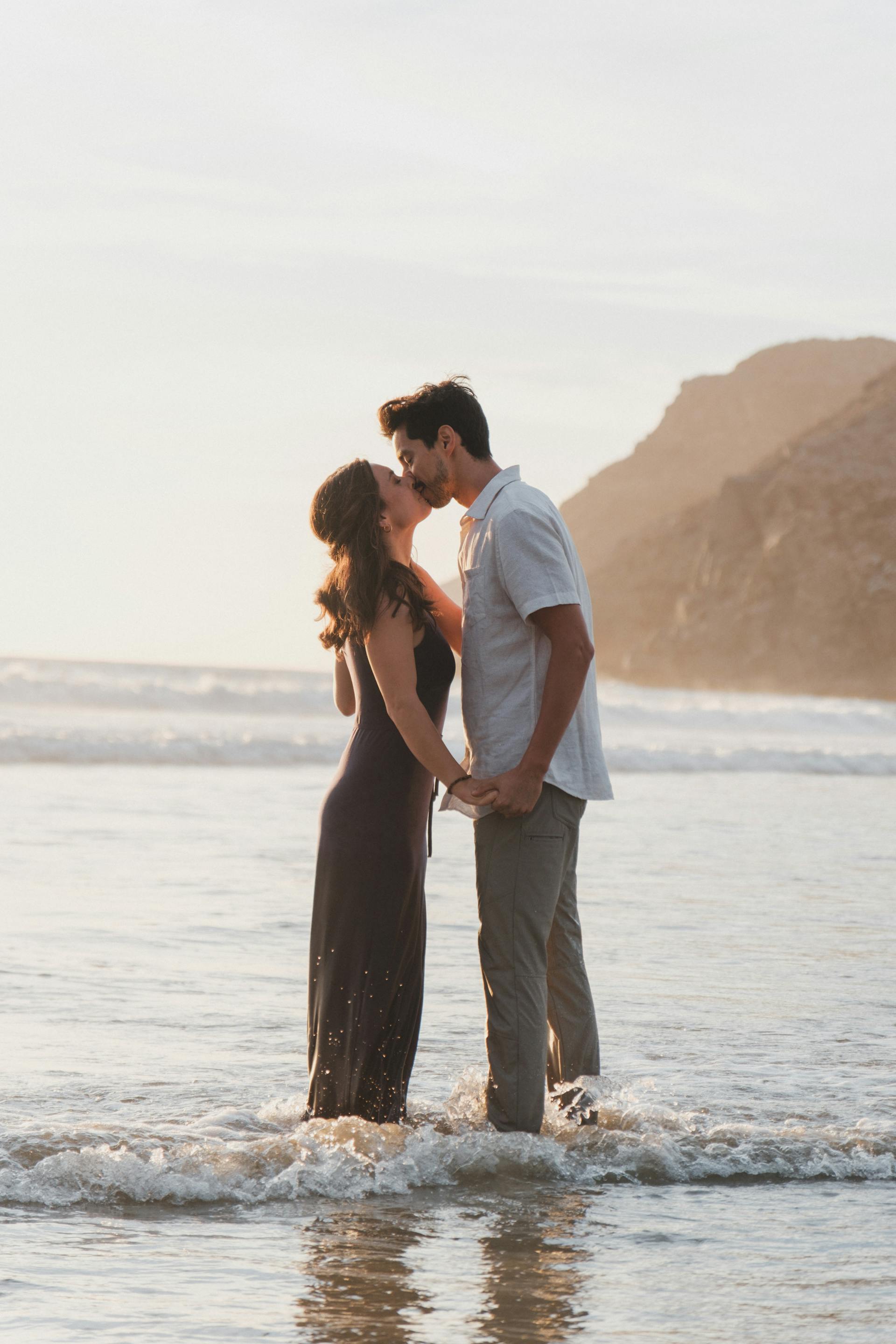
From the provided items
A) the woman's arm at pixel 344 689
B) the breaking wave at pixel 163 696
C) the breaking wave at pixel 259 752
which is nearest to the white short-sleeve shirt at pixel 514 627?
the woman's arm at pixel 344 689

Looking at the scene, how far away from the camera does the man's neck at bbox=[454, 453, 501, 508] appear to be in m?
3.49

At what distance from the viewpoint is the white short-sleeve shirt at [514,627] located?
3.32 metres

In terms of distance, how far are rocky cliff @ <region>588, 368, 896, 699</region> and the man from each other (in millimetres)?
62814

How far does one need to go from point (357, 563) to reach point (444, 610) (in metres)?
0.29

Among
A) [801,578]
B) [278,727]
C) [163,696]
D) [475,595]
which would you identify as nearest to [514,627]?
[475,595]

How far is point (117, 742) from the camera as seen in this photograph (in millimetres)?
15750

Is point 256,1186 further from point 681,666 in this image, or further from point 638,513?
point 638,513

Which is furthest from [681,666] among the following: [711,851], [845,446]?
[711,851]

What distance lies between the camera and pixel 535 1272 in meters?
2.83

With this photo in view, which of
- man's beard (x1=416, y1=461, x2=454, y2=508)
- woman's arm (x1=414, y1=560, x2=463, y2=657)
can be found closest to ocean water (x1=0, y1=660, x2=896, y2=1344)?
woman's arm (x1=414, y1=560, x2=463, y2=657)

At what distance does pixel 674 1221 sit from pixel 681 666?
6910cm

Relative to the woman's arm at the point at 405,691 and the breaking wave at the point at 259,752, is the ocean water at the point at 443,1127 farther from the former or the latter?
the breaking wave at the point at 259,752

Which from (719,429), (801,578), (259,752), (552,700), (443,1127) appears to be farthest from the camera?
(719,429)

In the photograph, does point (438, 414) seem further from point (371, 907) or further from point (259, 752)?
point (259, 752)
